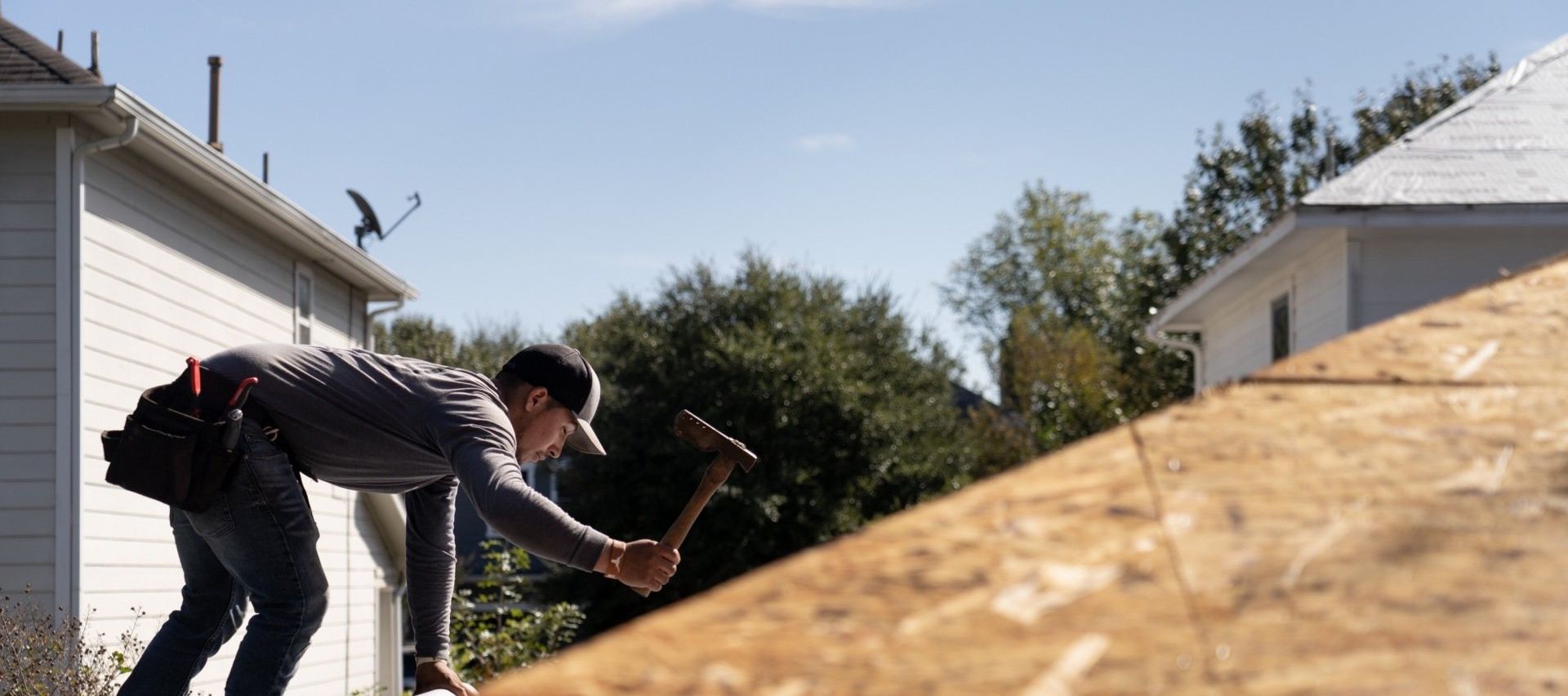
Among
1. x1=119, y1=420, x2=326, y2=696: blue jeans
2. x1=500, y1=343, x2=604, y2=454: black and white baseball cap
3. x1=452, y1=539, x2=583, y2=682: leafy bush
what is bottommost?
x1=452, y1=539, x2=583, y2=682: leafy bush

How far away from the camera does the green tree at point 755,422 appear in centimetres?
2661

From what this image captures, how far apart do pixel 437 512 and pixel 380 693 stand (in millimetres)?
9215

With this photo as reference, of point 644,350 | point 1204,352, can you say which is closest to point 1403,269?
point 1204,352

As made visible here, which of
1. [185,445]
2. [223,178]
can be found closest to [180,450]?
[185,445]

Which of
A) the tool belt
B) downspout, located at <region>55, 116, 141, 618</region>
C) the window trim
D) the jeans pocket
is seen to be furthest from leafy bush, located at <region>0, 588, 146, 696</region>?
the window trim

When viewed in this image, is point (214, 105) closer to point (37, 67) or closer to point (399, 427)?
point (37, 67)

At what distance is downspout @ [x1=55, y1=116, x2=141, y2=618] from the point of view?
9.71m

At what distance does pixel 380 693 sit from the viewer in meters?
12.7

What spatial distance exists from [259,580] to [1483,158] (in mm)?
11855

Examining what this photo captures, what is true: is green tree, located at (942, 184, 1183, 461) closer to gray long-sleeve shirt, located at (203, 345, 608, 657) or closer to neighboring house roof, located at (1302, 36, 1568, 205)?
neighboring house roof, located at (1302, 36, 1568, 205)

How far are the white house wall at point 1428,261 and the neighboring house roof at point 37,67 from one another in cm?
1012

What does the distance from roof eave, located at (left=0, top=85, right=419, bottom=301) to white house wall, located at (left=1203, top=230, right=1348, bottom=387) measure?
26.4 ft

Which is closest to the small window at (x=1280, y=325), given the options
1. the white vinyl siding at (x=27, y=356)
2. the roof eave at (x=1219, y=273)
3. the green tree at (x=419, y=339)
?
the roof eave at (x=1219, y=273)

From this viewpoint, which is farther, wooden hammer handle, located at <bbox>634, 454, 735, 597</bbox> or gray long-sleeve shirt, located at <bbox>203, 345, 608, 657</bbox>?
wooden hammer handle, located at <bbox>634, 454, 735, 597</bbox>
